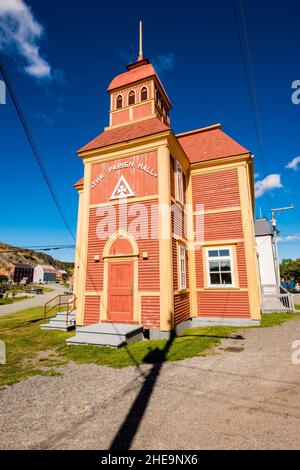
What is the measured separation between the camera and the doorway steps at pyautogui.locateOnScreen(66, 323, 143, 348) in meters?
7.91

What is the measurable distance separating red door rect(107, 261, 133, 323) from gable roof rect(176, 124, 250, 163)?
22.5ft

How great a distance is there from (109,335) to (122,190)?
6.02 metres

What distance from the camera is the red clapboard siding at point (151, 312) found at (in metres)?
9.03

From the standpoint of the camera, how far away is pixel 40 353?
7625 millimetres

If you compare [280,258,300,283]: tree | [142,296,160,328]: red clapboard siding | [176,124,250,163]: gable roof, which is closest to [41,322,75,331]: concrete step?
[142,296,160,328]: red clapboard siding

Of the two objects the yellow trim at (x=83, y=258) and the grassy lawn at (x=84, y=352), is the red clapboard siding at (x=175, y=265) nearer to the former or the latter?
the grassy lawn at (x=84, y=352)

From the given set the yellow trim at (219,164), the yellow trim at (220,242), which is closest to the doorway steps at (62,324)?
the yellow trim at (220,242)

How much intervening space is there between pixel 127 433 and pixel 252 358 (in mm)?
4182

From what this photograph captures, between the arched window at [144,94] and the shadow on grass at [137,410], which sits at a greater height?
the arched window at [144,94]

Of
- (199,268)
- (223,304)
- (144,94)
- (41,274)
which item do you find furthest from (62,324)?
(41,274)

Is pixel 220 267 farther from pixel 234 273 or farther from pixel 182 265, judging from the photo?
pixel 182 265

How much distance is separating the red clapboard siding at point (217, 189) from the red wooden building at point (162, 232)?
0.05 meters

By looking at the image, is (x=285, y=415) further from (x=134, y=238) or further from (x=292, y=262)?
(x=292, y=262)
